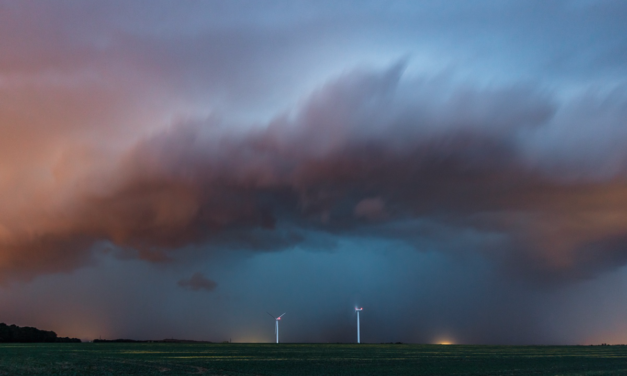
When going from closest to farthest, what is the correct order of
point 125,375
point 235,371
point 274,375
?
point 125,375, point 274,375, point 235,371

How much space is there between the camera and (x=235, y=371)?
6353 cm

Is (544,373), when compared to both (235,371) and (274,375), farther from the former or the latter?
(235,371)

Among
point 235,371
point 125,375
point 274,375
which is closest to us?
point 125,375

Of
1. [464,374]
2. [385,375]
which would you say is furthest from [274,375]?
[464,374]

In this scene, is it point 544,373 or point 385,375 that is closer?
point 385,375

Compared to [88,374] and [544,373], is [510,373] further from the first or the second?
[88,374]

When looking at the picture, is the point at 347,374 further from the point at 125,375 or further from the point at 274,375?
the point at 125,375

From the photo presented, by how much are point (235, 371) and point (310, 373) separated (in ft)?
28.1

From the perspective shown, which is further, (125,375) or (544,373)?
(544,373)

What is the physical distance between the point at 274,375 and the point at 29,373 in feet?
78.7

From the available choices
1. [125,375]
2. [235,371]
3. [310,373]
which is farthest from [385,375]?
[125,375]

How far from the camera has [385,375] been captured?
61.0m

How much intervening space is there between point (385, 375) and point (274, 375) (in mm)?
11786

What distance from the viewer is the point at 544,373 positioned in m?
65.6
